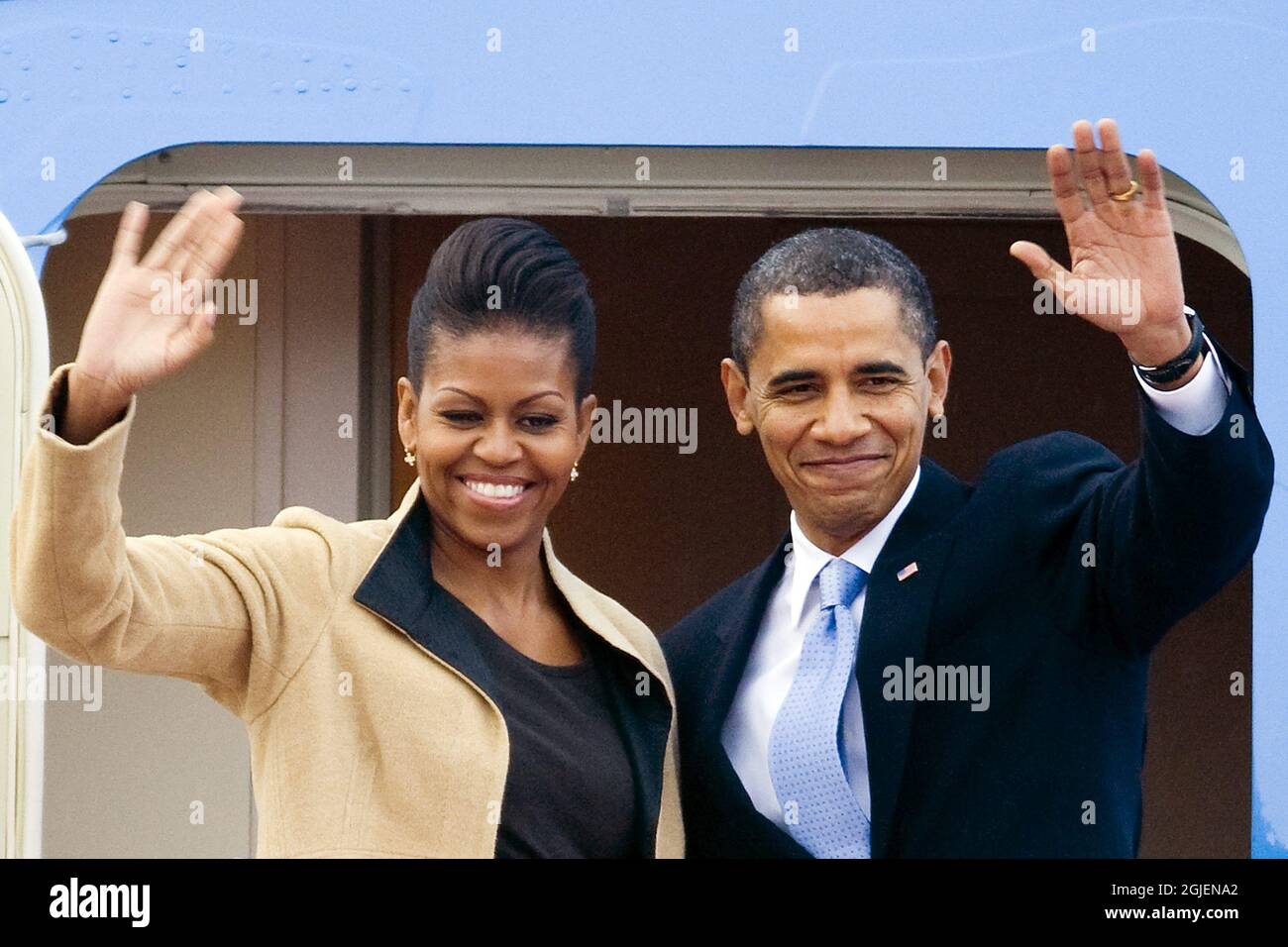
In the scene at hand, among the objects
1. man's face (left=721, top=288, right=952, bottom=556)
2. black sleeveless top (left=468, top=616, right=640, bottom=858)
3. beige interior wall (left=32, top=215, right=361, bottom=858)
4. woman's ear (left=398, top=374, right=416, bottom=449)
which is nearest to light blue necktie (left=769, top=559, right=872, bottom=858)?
man's face (left=721, top=288, right=952, bottom=556)

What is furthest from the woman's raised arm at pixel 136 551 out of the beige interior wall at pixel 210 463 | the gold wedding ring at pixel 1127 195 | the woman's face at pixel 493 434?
the gold wedding ring at pixel 1127 195

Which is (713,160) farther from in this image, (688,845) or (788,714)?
(688,845)

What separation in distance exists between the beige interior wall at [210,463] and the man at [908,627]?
45.2 inches

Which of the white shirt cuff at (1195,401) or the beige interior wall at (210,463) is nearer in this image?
the white shirt cuff at (1195,401)

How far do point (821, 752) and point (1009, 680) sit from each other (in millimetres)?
351

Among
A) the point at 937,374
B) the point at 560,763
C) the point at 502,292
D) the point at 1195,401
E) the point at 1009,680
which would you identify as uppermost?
the point at 502,292

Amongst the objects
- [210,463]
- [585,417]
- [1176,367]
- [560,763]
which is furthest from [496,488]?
[210,463]

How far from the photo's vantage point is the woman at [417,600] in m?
2.40

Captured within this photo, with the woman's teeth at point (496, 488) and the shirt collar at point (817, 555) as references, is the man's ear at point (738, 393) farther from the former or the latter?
the woman's teeth at point (496, 488)

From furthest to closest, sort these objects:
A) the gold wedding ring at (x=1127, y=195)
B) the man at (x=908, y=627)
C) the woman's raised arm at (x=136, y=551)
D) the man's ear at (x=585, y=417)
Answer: the man's ear at (x=585, y=417)
the man at (x=908, y=627)
the gold wedding ring at (x=1127, y=195)
the woman's raised arm at (x=136, y=551)

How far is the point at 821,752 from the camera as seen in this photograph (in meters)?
2.92

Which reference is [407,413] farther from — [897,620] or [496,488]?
[897,620]

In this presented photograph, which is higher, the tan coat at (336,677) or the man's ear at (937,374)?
the man's ear at (937,374)
